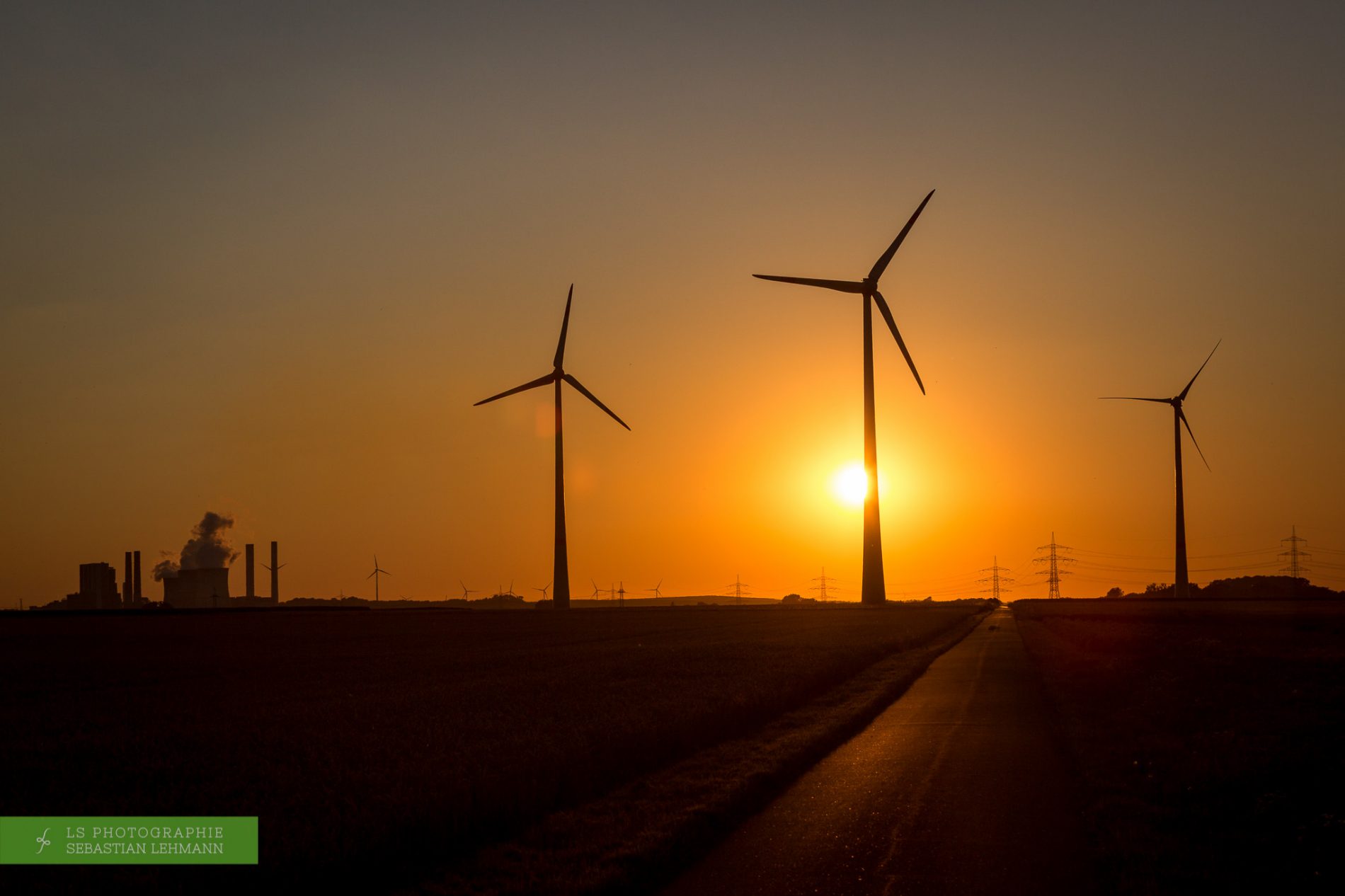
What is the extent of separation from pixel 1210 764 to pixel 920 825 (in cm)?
757

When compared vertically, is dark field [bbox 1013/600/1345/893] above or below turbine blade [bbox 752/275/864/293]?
below

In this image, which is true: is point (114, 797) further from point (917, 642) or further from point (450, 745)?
point (917, 642)

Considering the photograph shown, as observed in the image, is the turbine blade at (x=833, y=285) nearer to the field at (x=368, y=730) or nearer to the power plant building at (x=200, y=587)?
the field at (x=368, y=730)

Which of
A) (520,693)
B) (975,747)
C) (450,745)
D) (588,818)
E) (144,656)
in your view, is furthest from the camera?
(144,656)

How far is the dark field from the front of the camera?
1432 cm

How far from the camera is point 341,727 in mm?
25031

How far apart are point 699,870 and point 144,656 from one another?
155 feet

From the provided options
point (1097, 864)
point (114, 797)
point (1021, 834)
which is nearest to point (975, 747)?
point (1021, 834)

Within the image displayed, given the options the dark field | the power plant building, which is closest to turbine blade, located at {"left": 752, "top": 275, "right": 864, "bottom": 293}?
the dark field

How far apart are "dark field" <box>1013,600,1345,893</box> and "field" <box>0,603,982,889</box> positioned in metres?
8.43

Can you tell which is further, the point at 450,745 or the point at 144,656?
the point at 144,656

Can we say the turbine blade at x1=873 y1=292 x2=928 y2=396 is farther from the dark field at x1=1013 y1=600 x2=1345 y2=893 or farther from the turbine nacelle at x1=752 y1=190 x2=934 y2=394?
the dark field at x1=1013 y1=600 x2=1345 y2=893

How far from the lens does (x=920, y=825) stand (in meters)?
16.5

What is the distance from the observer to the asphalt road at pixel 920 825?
13.6 metres
